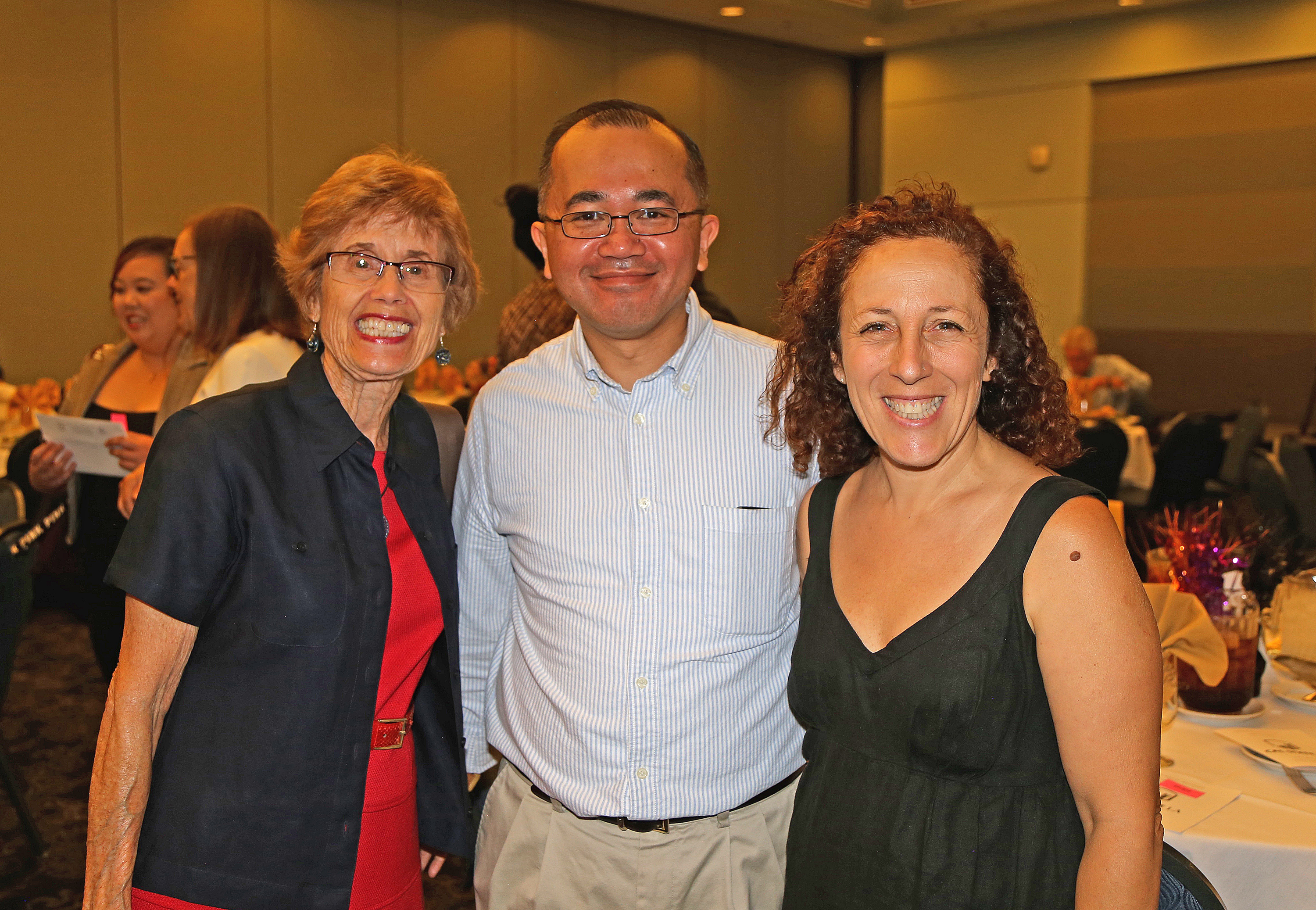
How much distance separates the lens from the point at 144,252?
12.8ft

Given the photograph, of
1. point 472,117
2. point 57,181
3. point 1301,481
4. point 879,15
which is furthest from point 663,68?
point 1301,481

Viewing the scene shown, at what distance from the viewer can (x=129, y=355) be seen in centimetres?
383

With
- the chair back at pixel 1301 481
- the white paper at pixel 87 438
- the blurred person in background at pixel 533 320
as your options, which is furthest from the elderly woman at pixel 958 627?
the chair back at pixel 1301 481

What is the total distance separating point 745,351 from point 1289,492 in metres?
4.68

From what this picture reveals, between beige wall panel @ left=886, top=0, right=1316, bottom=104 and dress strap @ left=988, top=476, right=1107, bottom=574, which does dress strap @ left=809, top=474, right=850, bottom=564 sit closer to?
dress strap @ left=988, top=476, right=1107, bottom=574

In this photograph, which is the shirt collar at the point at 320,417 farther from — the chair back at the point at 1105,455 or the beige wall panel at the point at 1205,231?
the beige wall panel at the point at 1205,231

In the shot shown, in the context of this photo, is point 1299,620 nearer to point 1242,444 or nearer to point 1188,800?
point 1188,800

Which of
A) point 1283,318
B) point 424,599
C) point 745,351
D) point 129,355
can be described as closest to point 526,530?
point 424,599

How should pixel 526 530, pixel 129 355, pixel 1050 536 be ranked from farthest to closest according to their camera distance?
1. pixel 129 355
2. pixel 526 530
3. pixel 1050 536

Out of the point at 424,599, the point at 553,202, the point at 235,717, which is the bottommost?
the point at 235,717

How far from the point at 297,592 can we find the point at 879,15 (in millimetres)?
10985

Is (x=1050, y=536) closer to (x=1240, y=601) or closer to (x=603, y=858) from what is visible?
(x=603, y=858)

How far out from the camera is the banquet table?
1788 mm

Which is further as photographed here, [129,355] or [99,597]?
[129,355]
